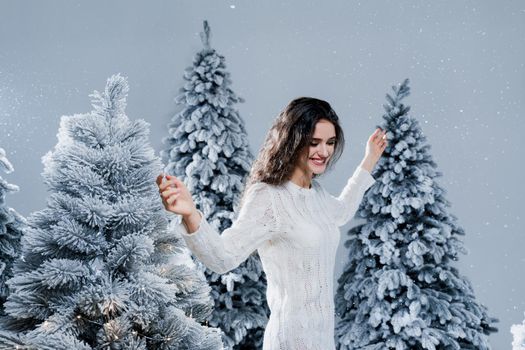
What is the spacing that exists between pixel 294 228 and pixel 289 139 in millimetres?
285

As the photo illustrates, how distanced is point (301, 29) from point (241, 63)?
528mm

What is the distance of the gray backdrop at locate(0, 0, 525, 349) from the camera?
5297 mm

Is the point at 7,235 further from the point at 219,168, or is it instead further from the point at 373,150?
the point at 373,150

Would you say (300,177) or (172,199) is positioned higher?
(300,177)

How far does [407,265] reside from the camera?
4.31 metres

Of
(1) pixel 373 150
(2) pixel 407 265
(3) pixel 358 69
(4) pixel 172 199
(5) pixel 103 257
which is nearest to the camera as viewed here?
(4) pixel 172 199

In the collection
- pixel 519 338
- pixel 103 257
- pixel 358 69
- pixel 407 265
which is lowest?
pixel 519 338

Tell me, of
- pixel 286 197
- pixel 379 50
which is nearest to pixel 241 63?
pixel 379 50

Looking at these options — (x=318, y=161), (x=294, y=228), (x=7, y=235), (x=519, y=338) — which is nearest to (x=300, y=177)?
(x=318, y=161)

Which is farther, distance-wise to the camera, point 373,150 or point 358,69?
point 358,69

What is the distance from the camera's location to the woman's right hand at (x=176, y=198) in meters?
1.95

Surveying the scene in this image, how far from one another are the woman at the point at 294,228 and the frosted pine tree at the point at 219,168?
1.96 m

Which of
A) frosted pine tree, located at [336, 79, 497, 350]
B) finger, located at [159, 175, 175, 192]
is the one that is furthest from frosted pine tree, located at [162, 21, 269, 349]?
finger, located at [159, 175, 175, 192]

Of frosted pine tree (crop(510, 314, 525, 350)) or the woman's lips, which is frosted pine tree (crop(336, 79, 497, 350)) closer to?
frosted pine tree (crop(510, 314, 525, 350))
